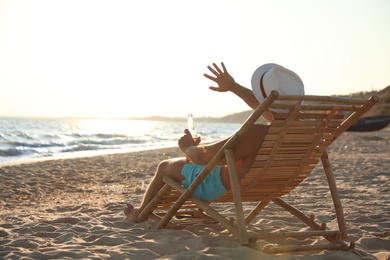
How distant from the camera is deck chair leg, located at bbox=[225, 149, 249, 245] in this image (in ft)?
10.3

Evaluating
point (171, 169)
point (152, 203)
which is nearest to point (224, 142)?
point (171, 169)

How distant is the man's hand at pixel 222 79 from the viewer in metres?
3.45

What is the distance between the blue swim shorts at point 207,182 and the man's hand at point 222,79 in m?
0.59

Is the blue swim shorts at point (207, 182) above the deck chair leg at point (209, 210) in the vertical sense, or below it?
above

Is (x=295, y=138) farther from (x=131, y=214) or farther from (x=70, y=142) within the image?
(x=70, y=142)

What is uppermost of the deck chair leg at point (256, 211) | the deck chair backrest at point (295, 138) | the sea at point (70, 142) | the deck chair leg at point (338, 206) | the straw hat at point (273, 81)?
the straw hat at point (273, 81)

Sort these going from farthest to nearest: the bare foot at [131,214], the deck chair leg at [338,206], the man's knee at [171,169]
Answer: the bare foot at [131,214] < the man's knee at [171,169] < the deck chair leg at [338,206]

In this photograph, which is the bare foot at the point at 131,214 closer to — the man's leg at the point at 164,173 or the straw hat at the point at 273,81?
the man's leg at the point at 164,173

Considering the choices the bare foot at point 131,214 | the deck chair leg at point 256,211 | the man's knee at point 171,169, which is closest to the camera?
the man's knee at point 171,169

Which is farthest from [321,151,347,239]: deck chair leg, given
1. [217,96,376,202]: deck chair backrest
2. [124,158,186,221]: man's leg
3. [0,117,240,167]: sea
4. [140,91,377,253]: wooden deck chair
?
[0,117,240,167]: sea

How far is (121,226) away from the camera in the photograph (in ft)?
13.8

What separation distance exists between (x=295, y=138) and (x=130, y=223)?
176cm

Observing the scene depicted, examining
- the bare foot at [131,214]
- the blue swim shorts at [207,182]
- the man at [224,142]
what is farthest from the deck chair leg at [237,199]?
the bare foot at [131,214]

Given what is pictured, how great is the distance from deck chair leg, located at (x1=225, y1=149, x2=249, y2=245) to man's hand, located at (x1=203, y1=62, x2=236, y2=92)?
0.51m
